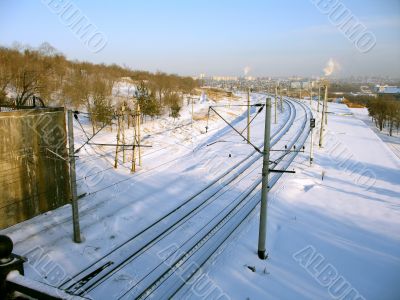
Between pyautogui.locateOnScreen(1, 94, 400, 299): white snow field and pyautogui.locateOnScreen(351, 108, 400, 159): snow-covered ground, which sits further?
pyautogui.locateOnScreen(351, 108, 400, 159): snow-covered ground

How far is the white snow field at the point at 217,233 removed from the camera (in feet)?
28.6

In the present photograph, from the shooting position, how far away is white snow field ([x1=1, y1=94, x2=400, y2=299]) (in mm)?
8703

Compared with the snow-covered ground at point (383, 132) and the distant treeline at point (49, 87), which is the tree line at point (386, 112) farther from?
the distant treeline at point (49, 87)

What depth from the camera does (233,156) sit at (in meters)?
23.0

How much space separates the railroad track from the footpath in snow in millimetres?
689

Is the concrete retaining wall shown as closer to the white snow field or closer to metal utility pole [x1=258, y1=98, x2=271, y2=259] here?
the white snow field

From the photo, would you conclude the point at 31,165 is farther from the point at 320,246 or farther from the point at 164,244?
the point at 320,246

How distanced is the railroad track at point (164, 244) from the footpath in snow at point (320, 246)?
69 cm

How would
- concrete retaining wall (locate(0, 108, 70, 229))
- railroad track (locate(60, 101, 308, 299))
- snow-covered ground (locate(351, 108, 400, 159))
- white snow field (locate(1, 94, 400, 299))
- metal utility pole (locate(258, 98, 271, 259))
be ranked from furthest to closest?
1. snow-covered ground (locate(351, 108, 400, 159))
2. concrete retaining wall (locate(0, 108, 70, 229))
3. metal utility pole (locate(258, 98, 271, 259))
4. white snow field (locate(1, 94, 400, 299))
5. railroad track (locate(60, 101, 308, 299))

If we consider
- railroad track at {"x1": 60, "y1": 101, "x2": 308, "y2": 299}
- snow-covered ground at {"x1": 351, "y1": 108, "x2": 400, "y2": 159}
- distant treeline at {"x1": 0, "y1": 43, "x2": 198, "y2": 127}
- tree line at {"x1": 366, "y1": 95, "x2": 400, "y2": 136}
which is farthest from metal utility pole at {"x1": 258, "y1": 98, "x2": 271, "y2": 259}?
tree line at {"x1": 366, "y1": 95, "x2": 400, "y2": 136}

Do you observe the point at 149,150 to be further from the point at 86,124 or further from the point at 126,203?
the point at 86,124

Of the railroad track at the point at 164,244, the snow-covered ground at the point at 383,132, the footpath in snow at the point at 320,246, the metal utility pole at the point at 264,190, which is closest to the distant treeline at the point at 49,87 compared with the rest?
the railroad track at the point at 164,244

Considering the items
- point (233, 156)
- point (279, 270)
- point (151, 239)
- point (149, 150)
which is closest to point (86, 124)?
point (149, 150)

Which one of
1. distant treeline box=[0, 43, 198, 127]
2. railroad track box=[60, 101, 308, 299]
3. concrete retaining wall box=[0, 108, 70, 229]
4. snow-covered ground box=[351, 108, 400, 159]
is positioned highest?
distant treeline box=[0, 43, 198, 127]
